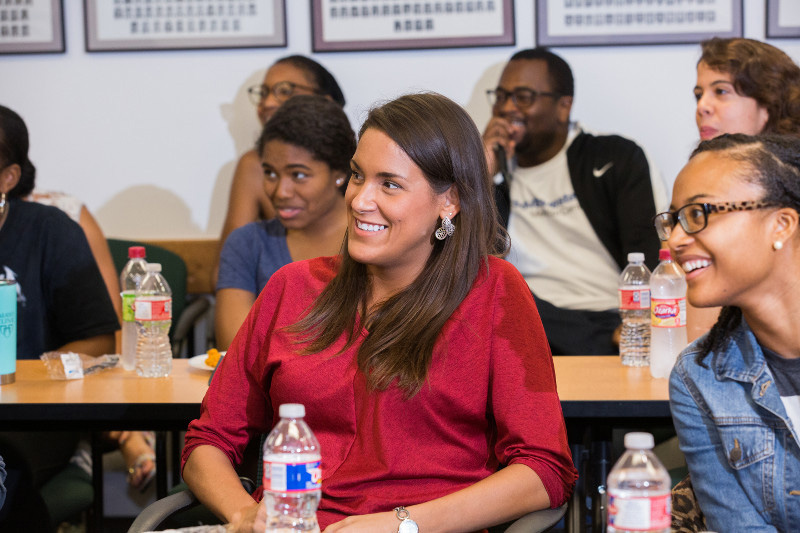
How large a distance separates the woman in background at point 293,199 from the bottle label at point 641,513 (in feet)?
6.09

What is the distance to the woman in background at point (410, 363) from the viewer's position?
67.6 inches

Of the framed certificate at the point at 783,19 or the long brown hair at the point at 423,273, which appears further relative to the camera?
the framed certificate at the point at 783,19

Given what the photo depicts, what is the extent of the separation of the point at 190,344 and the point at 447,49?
1.78m

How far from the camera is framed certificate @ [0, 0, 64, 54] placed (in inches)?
166

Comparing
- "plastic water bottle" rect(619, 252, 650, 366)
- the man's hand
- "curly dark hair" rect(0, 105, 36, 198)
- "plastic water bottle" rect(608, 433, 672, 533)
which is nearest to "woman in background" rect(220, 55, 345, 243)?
the man's hand

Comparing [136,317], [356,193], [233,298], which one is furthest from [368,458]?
[233,298]

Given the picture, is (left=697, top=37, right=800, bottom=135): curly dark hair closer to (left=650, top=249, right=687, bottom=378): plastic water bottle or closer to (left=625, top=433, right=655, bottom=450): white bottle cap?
(left=650, top=249, right=687, bottom=378): plastic water bottle

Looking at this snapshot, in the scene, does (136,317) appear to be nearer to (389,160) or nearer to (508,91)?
(389,160)

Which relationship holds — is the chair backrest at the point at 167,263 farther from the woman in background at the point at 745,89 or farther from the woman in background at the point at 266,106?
the woman in background at the point at 745,89

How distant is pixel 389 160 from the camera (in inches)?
71.6

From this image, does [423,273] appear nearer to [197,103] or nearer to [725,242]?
[725,242]

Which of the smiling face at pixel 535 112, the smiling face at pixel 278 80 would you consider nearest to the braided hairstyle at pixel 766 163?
the smiling face at pixel 535 112

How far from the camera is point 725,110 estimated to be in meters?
3.19

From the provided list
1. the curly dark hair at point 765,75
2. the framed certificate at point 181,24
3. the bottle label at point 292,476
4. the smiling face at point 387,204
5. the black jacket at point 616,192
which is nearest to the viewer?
the bottle label at point 292,476
